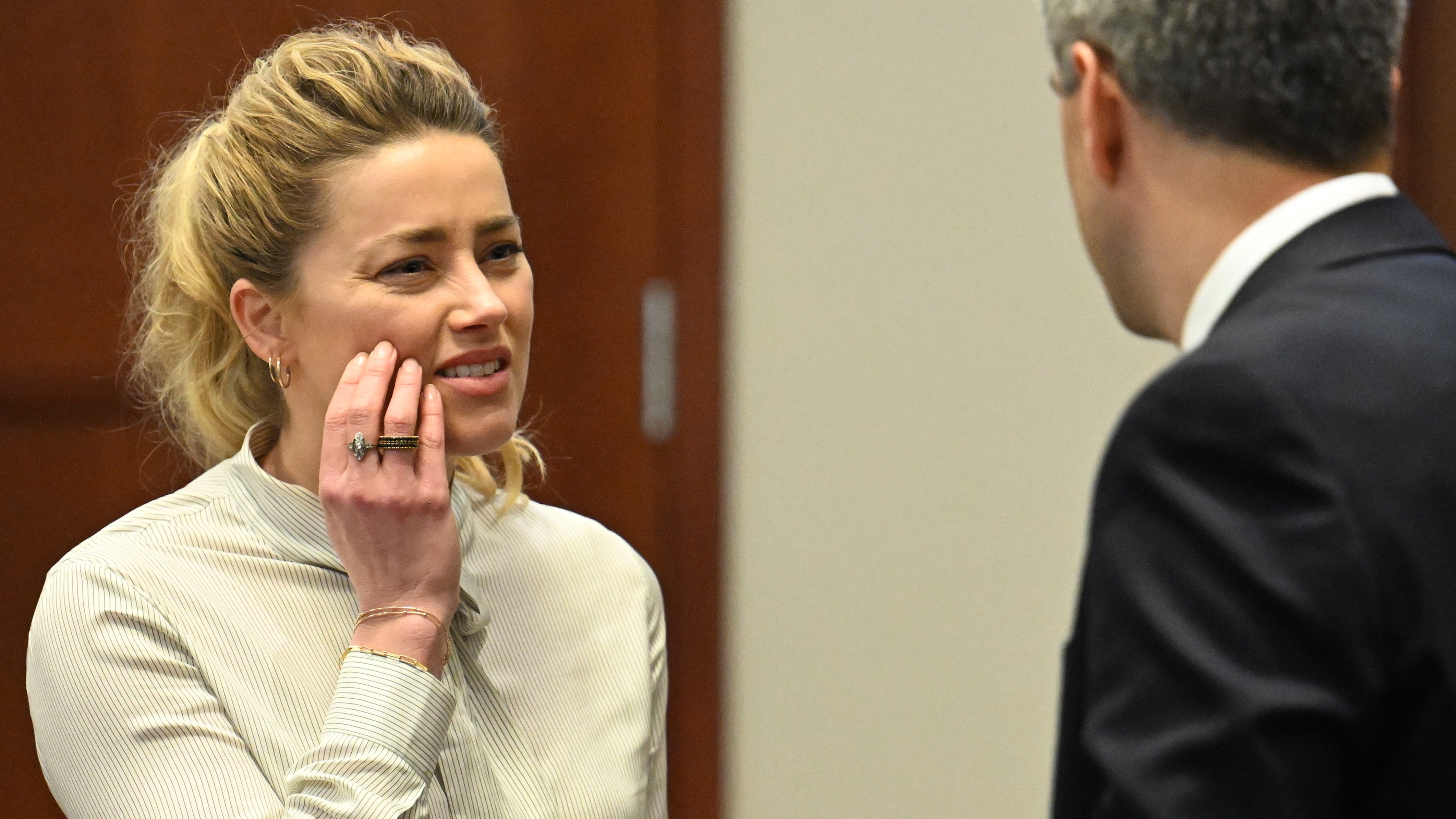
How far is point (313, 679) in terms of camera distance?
4.52 feet

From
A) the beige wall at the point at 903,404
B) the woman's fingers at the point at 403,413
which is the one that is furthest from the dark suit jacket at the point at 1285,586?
the beige wall at the point at 903,404

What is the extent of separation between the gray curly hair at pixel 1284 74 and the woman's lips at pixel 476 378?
2.52 ft

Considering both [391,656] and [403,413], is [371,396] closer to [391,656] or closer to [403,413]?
[403,413]

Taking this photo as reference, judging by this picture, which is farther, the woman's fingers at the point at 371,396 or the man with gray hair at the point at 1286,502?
the woman's fingers at the point at 371,396

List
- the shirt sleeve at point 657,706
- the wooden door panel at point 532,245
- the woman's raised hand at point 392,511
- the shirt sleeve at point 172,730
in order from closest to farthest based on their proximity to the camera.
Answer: the shirt sleeve at point 172,730
the woman's raised hand at point 392,511
the shirt sleeve at point 657,706
the wooden door panel at point 532,245

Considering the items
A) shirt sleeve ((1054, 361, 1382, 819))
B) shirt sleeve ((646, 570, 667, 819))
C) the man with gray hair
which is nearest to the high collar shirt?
the man with gray hair

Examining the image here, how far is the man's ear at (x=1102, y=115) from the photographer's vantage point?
94 cm

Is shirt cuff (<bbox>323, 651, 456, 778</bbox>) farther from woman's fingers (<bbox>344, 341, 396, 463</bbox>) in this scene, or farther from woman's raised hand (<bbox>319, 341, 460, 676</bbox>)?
woman's fingers (<bbox>344, 341, 396, 463</bbox>)

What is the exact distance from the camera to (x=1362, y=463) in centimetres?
75

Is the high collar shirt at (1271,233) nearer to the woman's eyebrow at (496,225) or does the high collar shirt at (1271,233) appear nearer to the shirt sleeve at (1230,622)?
the shirt sleeve at (1230,622)

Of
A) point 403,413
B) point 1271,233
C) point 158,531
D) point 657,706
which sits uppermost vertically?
point 1271,233

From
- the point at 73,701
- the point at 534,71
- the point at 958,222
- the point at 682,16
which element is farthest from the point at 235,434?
the point at 958,222

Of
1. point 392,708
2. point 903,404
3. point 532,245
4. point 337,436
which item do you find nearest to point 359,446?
point 337,436

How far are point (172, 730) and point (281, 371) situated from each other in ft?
1.28
